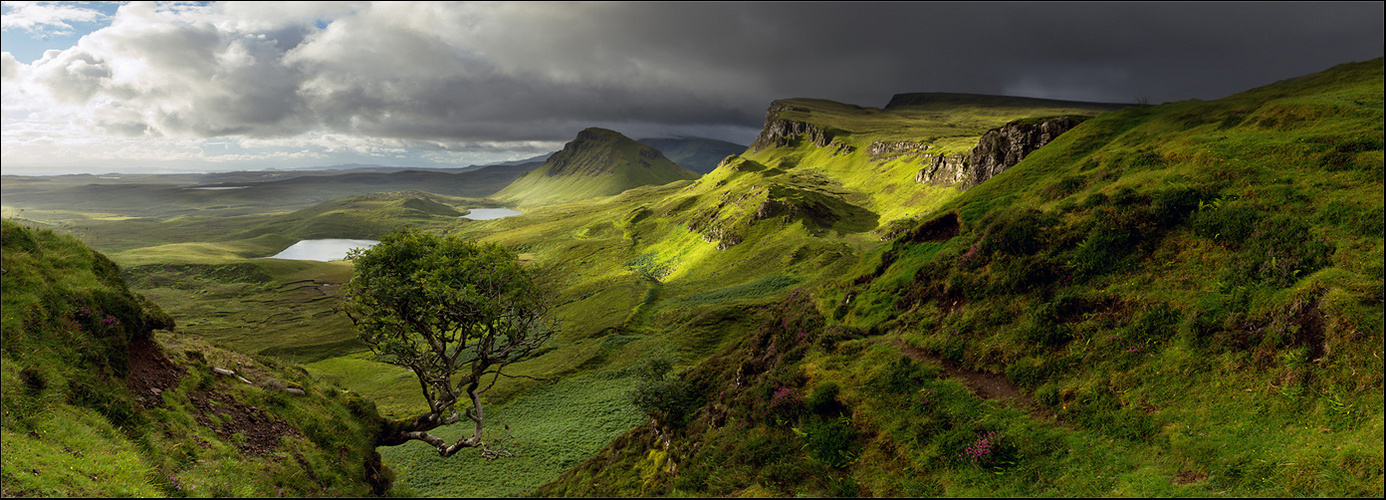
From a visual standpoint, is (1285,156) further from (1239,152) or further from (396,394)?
(396,394)

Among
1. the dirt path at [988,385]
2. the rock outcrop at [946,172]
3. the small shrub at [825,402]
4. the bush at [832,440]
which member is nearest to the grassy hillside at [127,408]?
the bush at [832,440]

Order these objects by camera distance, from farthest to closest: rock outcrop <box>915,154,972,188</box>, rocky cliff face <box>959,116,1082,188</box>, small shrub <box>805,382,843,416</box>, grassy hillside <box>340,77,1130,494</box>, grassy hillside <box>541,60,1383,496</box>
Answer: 1. rock outcrop <box>915,154,972,188</box>
2. rocky cliff face <box>959,116,1082,188</box>
3. grassy hillside <box>340,77,1130,494</box>
4. small shrub <box>805,382,843,416</box>
5. grassy hillside <box>541,60,1383,496</box>

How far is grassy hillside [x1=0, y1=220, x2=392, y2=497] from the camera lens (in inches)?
538

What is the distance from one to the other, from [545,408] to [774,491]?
3787 cm

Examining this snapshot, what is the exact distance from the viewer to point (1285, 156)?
19969 mm

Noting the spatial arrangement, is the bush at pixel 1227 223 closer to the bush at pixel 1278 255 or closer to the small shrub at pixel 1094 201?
the bush at pixel 1278 255

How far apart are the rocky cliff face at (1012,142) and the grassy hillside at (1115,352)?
37432 millimetres

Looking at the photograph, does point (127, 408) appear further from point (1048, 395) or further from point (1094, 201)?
point (1094, 201)

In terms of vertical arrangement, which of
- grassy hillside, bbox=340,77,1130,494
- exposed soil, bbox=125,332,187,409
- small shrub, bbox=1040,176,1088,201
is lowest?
grassy hillside, bbox=340,77,1130,494

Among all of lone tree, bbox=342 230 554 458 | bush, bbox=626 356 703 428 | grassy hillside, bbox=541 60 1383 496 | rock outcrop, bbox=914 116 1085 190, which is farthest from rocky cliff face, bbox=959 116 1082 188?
lone tree, bbox=342 230 554 458

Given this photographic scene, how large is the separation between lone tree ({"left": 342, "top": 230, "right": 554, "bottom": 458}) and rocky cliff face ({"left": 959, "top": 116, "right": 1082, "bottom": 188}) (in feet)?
201

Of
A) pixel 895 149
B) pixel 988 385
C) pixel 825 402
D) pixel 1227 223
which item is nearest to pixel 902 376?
pixel 988 385

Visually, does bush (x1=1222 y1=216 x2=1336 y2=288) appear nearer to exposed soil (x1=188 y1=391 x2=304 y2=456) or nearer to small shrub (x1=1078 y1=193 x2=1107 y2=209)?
small shrub (x1=1078 y1=193 x2=1107 y2=209)

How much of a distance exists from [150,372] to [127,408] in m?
3.75
